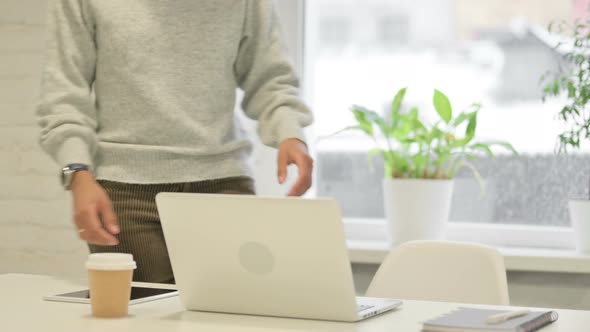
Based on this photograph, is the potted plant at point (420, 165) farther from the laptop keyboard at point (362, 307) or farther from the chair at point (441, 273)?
the laptop keyboard at point (362, 307)

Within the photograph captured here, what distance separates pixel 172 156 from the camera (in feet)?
5.66

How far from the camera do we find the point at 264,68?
186cm

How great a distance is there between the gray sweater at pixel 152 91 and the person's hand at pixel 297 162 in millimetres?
64

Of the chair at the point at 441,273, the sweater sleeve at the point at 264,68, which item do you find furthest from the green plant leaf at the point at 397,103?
the chair at the point at 441,273

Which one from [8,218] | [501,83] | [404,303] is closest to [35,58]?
[8,218]

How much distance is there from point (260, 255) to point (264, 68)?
2.65 feet

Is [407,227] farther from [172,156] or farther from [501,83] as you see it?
[172,156]

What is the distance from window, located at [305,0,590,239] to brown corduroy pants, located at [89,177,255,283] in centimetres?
133

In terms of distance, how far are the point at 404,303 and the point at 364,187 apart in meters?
1.63

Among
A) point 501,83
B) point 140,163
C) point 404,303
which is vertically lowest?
point 404,303

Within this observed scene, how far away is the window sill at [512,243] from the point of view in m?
2.44

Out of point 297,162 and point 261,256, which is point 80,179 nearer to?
point 297,162

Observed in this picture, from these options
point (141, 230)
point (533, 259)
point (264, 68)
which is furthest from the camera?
point (533, 259)

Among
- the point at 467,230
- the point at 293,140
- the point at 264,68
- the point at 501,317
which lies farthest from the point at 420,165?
the point at 501,317
